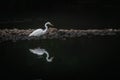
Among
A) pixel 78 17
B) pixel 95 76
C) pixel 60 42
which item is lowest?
pixel 95 76

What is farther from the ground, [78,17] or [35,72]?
[78,17]

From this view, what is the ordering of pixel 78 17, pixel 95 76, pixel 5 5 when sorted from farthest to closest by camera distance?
1. pixel 5 5
2. pixel 78 17
3. pixel 95 76

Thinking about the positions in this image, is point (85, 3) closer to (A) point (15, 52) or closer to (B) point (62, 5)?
(B) point (62, 5)

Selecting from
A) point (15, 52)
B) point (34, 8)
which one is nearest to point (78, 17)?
point (34, 8)

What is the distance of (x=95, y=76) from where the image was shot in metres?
4.42

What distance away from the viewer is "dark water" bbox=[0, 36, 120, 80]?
4555 millimetres

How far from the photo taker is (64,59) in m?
5.12

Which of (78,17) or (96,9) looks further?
(96,9)

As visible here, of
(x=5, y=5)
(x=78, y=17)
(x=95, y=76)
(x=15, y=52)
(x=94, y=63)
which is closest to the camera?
(x=95, y=76)

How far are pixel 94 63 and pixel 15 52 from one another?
1368 millimetres

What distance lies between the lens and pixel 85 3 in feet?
30.2

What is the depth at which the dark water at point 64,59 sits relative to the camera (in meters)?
4.55

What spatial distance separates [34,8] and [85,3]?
136 cm

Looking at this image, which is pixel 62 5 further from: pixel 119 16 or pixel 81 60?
pixel 81 60
